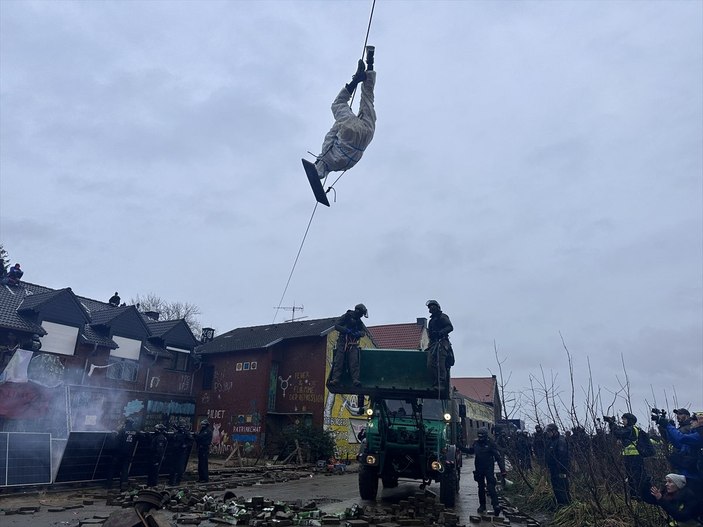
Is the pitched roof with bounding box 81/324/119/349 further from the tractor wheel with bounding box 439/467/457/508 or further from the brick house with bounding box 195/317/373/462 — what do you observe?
the tractor wheel with bounding box 439/467/457/508

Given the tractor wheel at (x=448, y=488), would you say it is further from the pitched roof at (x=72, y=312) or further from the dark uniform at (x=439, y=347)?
the pitched roof at (x=72, y=312)

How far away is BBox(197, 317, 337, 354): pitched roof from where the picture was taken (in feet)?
97.9

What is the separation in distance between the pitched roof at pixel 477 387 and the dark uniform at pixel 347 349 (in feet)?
174

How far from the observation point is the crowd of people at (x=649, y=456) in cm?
603

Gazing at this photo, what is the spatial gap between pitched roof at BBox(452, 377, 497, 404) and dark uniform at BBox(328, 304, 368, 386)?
53.0 meters

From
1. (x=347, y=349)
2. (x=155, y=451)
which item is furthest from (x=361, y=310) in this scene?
(x=155, y=451)

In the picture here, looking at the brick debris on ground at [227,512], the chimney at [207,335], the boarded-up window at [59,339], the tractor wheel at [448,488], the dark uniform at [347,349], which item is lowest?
the brick debris on ground at [227,512]

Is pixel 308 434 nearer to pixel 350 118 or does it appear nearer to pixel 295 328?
pixel 295 328

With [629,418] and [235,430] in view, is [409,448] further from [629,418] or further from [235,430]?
[235,430]

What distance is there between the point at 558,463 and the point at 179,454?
1113cm

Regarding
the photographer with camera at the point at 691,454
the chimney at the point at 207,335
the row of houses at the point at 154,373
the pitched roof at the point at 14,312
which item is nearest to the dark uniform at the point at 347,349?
the photographer with camera at the point at 691,454

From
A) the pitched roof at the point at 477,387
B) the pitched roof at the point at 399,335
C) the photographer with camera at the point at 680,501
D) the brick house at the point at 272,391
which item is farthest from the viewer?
the pitched roof at the point at 477,387

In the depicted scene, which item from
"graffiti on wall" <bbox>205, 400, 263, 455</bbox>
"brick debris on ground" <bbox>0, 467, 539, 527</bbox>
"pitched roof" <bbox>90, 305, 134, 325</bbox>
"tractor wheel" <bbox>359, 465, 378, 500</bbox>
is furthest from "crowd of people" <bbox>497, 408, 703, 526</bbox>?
"pitched roof" <bbox>90, 305, 134, 325</bbox>

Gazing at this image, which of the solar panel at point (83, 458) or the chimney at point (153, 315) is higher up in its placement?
the chimney at point (153, 315)
